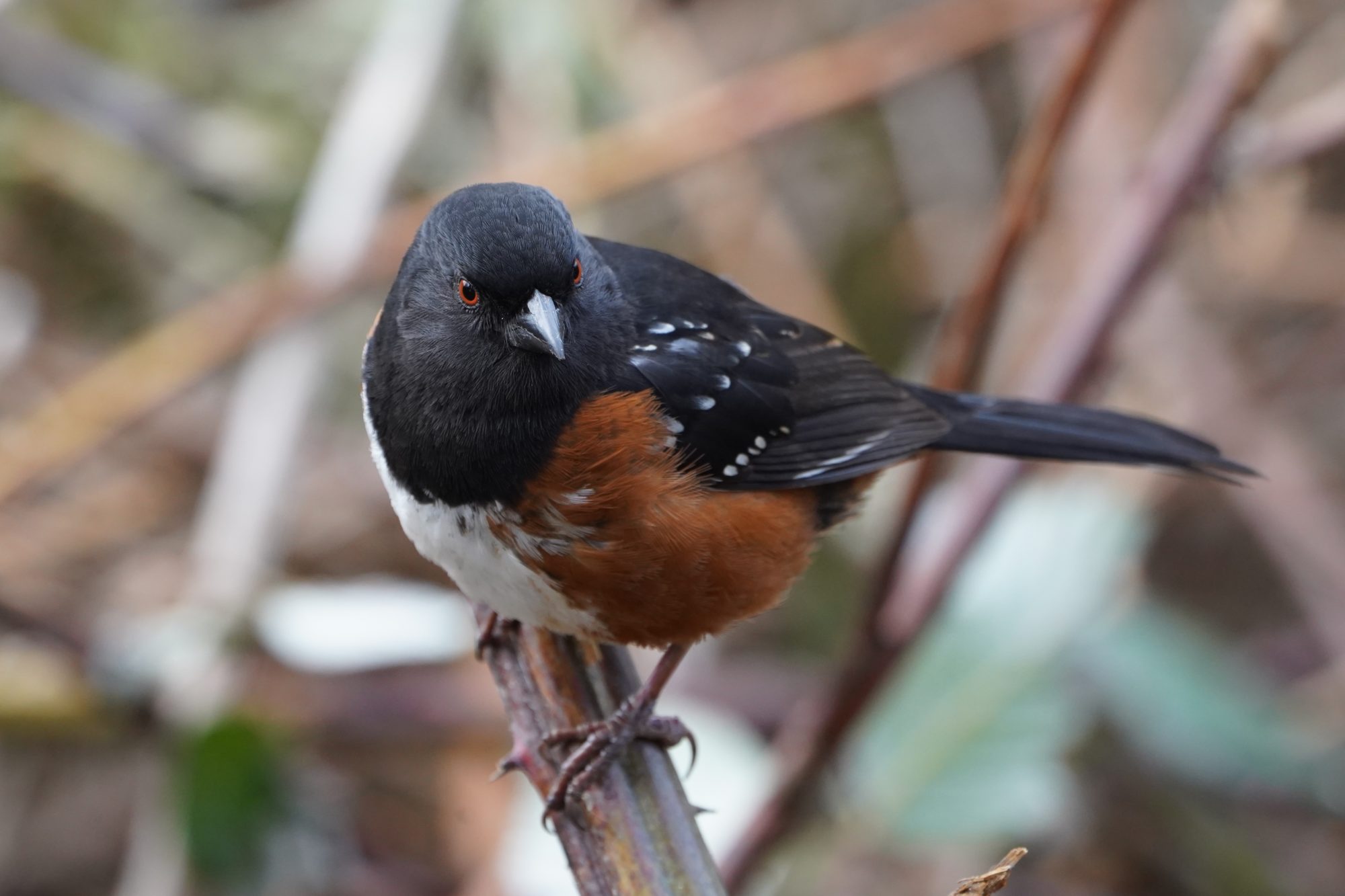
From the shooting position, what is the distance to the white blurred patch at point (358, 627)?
286 centimetres

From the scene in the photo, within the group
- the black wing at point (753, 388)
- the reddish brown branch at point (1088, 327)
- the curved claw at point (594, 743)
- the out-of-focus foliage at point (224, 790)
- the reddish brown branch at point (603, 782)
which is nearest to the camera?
the reddish brown branch at point (603, 782)

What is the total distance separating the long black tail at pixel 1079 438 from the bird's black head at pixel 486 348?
2.85 feet

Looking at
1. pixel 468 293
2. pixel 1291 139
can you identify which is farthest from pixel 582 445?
pixel 1291 139

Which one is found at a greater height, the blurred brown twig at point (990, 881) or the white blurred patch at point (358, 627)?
the white blurred patch at point (358, 627)

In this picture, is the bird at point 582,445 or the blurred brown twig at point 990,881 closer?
the blurred brown twig at point 990,881

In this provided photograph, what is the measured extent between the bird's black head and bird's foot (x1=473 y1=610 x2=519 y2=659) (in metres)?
0.31

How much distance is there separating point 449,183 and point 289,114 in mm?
595

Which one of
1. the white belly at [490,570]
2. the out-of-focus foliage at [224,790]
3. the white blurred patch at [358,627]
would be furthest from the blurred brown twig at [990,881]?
the out-of-focus foliage at [224,790]

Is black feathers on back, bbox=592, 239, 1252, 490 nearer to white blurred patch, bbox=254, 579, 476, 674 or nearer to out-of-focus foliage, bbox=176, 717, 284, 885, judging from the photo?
white blurred patch, bbox=254, 579, 476, 674

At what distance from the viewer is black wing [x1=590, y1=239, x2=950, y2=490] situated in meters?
2.43

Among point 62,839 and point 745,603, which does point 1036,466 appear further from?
point 62,839

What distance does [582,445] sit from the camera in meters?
2.19

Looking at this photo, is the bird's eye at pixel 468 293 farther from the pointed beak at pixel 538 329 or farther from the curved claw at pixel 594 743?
the curved claw at pixel 594 743

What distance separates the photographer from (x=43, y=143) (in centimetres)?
427
